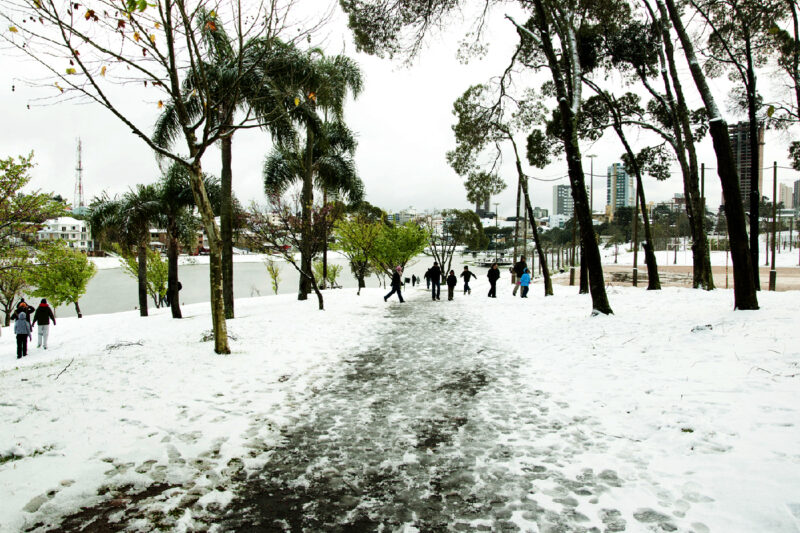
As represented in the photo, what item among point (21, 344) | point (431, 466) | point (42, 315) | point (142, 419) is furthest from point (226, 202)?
point (431, 466)

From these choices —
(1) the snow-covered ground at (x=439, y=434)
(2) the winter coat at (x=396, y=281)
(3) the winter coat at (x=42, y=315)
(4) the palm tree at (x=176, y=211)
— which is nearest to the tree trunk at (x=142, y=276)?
(4) the palm tree at (x=176, y=211)

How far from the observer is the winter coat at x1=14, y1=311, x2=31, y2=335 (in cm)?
1324

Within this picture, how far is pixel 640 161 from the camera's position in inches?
695

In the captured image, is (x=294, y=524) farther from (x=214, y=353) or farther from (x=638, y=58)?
(x=638, y=58)

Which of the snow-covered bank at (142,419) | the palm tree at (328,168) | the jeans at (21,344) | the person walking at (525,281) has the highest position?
the palm tree at (328,168)

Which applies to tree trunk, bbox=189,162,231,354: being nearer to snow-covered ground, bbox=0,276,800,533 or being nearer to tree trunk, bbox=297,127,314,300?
snow-covered ground, bbox=0,276,800,533

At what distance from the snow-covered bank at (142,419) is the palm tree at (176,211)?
11.9m

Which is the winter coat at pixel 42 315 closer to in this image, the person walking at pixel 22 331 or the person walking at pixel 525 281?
the person walking at pixel 22 331

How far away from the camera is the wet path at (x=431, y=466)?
2848 mm

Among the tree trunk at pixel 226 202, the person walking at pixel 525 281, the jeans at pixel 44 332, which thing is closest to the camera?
the tree trunk at pixel 226 202

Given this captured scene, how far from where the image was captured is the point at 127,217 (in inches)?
757

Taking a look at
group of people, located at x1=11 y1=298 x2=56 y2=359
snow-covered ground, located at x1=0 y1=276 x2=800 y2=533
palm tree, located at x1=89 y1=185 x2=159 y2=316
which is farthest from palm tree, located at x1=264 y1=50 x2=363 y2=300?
snow-covered ground, located at x1=0 y1=276 x2=800 y2=533

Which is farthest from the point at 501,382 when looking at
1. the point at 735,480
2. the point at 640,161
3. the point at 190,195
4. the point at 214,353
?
the point at 190,195

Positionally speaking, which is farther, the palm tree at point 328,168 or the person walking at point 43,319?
the palm tree at point 328,168
